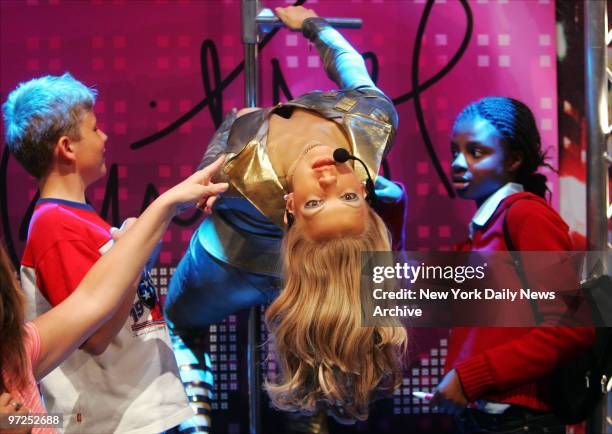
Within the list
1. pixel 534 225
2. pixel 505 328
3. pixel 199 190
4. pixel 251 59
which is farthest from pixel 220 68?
pixel 505 328

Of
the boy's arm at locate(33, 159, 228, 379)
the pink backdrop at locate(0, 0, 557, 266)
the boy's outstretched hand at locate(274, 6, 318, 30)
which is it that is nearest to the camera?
the boy's arm at locate(33, 159, 228, 379)

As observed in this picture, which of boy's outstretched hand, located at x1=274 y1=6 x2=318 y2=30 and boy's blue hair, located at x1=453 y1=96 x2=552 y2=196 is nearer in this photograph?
boy's outstretched hand, located at x1=274 y1=6 x2=318 y2=30

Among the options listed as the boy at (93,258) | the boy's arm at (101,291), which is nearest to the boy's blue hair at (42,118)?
the boy at (93,258)

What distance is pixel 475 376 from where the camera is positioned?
2.54 m

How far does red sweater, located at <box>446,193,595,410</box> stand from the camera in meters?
2.48

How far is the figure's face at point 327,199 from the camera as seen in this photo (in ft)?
6.83

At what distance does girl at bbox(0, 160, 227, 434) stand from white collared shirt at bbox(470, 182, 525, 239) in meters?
1.04

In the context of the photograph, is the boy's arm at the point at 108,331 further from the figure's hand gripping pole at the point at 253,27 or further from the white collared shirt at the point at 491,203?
the white collared shirt at the point at 491,203

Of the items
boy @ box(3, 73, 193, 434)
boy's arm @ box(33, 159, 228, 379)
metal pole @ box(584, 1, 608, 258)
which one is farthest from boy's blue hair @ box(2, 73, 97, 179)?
metal pole @ box(584, 1, 608, 258)

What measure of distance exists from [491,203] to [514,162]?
0.64ft

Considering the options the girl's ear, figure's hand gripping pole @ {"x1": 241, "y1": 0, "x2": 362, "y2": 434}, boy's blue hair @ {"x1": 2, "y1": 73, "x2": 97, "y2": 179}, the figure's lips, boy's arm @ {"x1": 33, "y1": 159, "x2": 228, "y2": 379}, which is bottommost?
boy's arm @ {"x1": 33, "y1": 159, "x2": 228, "y2": 379}

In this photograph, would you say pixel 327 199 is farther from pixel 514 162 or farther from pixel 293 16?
pixel 514 162

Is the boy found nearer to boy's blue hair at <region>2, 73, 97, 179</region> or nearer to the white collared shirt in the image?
boy's blue hair at <region>2, 73, 97, 179</region>

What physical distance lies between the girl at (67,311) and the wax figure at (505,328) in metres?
1.03
